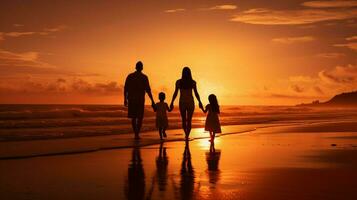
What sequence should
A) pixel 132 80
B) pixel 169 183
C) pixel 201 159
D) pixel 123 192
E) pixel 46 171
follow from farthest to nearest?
pixel 132 80, pixel 201 159, pixel 46 171, pixel 169 183, pixel 123 192

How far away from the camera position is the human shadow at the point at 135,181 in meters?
6.01

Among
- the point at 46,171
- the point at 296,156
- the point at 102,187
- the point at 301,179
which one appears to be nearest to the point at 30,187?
the point at 102,187

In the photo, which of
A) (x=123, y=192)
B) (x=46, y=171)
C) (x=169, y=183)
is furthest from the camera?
(x=46, y=171)

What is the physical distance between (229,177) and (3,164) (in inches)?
172

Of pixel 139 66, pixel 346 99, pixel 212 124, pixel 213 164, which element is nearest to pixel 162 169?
pixel 213 164

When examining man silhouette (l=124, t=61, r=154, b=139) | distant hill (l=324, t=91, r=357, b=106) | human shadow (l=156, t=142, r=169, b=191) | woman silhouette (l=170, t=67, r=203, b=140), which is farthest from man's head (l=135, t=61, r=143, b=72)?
distant hill (l=324, t=91, r=357, b=106)

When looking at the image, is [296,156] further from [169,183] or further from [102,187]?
[102,187]

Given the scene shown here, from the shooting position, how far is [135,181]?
23.0ft

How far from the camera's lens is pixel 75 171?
8062mm

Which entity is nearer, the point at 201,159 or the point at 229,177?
the point at 229,177

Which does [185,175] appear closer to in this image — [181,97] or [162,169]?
[162,169]

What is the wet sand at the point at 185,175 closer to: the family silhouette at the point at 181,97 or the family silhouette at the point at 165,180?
the family silhouette at the point at 165,180

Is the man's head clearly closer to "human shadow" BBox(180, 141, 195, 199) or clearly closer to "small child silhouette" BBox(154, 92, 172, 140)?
"small child silhouette" BBox(154, 92, 172, 140)

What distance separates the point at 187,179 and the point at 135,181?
0.79 meters
